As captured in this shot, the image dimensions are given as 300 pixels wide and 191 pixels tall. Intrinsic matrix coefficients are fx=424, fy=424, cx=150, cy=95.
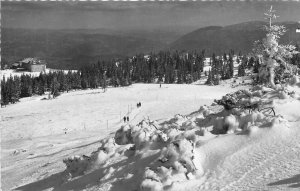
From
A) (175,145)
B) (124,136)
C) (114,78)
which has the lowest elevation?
(114,78)

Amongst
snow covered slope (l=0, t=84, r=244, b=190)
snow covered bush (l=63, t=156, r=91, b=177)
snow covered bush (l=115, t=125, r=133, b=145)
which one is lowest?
snow covered slope (l=0, t=84, r=244, b=190)

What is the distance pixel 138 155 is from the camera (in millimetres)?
19641

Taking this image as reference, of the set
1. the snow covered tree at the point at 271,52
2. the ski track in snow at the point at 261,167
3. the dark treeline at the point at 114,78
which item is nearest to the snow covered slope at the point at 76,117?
the snow covered tree at the point at 271,52

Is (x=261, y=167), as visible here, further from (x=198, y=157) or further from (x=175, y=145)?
(x=175, y=145)

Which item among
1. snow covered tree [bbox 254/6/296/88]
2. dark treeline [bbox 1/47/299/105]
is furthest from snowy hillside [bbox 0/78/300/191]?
dark treeline [bbox 1/47/299/105]

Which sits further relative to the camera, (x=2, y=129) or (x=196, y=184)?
(x=2, y=129)

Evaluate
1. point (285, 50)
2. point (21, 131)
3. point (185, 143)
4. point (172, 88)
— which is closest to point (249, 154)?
point (185, 143)

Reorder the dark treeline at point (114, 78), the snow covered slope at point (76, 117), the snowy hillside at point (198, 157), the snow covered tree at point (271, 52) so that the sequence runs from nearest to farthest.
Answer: the snowy hillside at point (198, 157) < the snow covered tree at point (271, 52) < the snow covered slope at point (76, 117) < the dark treeline at point (114, 78)

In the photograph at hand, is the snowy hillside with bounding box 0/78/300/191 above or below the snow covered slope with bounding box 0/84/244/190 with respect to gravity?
above

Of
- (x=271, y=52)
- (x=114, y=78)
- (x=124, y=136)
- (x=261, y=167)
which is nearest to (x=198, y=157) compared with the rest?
(x=261, y=167)

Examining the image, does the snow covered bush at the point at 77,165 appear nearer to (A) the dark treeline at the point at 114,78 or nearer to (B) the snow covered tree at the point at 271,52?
(B) the snow covered tree at the point at 271,52

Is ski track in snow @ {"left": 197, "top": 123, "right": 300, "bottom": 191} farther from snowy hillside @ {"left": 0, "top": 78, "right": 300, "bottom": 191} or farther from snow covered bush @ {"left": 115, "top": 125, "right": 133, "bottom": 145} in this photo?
snow covered bush @ {"left": 115, "top": 125, "right": 133, "bottom": 145}

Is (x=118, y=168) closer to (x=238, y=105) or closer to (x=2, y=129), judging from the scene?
(x=238, y=105)

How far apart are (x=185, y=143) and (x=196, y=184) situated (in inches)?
79.6
